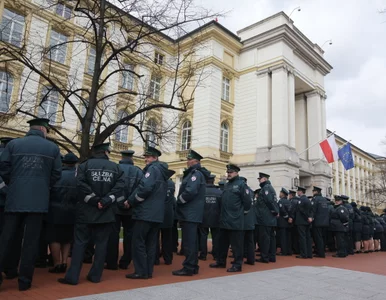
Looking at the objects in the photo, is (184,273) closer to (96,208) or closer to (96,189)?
(96,208)

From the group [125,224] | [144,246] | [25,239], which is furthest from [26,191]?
[125,224]

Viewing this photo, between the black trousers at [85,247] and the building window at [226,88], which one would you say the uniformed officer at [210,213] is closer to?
the black trousers at [85,247]

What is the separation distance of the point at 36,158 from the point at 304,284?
15.7ft

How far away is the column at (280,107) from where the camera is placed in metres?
24.9

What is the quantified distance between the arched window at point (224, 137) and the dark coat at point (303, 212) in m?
16.7

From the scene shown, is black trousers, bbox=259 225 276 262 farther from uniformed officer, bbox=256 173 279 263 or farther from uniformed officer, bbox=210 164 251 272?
uniformed officer, bbox=210 164 251 272

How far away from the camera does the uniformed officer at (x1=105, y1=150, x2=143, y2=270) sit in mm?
6125

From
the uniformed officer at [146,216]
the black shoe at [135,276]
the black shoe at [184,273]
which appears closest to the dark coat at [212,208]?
the black shoe at [184,273]

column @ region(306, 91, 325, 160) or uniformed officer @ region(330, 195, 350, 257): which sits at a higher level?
column @ region(306, 91, 325, 160)

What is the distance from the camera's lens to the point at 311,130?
3034cm

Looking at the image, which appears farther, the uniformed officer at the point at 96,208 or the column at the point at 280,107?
the column at the point at 280,107

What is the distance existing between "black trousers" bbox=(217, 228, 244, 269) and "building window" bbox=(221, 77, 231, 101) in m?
20.7

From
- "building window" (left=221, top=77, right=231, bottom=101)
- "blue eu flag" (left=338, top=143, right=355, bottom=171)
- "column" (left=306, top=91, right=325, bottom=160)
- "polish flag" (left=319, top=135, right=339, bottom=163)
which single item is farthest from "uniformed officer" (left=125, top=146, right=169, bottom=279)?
"column" (left=306, top=91, right=325, bottom=160)

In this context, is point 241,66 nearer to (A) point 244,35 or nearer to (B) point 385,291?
(A) point 244,35
